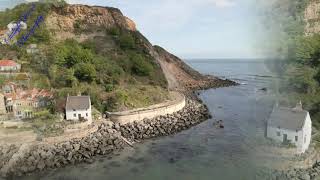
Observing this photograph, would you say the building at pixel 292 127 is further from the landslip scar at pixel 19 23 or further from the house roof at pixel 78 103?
the landslip scar at pixel 19 23

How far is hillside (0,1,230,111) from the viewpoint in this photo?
28.6 meters

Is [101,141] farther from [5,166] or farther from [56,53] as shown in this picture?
[56,53]

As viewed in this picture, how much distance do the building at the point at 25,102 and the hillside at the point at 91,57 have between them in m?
1.01

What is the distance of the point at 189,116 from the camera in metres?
28.6

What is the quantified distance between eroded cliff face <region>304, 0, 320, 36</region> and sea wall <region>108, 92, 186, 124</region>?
12.3 m

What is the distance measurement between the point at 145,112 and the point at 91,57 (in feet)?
32.2

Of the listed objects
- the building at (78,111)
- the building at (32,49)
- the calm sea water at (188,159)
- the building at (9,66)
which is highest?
the building at (32,49)

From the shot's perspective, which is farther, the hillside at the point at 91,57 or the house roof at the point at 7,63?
the house roof at the point at 7,63

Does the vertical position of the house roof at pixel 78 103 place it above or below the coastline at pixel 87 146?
above

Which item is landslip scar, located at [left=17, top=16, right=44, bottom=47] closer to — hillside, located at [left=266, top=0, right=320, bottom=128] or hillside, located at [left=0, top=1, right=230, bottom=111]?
hillside, located at [left=0, top=1, right=230, bottom=111]

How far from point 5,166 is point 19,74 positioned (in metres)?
13.8

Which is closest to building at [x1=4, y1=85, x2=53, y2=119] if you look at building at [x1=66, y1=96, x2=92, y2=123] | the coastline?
building at [x1=66, y1=96, x2=92, y2=123]

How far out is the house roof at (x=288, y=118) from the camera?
1681 centimetres

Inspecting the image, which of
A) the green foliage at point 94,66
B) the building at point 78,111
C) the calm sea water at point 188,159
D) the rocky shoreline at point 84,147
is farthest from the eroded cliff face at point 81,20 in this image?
the calm sea water at point 188,159
